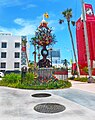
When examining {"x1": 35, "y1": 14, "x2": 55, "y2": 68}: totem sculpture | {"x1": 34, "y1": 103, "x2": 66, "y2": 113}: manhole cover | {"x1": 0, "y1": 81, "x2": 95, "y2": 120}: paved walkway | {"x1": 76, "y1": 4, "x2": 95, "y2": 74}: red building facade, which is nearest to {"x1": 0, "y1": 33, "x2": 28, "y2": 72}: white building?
{"x1": 76, "y1": 4, "x2": 95, "y2": 74}: red building facade

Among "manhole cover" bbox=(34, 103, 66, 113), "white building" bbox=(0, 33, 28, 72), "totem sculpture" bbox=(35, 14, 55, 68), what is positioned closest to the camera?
"manhole cover" bbox=(34, 103, 66, 113)

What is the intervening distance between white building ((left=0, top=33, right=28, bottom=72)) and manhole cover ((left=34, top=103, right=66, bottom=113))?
170 feet

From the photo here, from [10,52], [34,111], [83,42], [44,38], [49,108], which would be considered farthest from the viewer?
[83,42]

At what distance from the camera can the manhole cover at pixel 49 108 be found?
9.93 metres

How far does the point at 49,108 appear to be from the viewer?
10328 millimetres

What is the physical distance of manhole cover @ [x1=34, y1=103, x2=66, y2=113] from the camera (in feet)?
32.6

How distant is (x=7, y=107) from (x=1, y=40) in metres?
54.2

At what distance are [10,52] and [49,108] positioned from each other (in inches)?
2121

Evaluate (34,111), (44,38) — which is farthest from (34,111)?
(44,38)

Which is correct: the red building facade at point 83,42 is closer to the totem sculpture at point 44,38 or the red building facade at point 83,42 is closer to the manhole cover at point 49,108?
the totem sculpture at point 44,38

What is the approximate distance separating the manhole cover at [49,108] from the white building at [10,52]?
5173cm

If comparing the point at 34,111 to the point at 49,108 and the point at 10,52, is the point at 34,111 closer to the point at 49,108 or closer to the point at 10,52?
the point at 49,108

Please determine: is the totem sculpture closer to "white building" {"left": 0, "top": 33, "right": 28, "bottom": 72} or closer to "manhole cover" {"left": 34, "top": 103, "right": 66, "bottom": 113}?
"manhole cover" {"left": 34, "top": 103, "right": 66, "bottom": 113}

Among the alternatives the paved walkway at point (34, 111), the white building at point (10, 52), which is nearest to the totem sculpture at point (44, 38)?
the paved walkway at point (34, 111)
